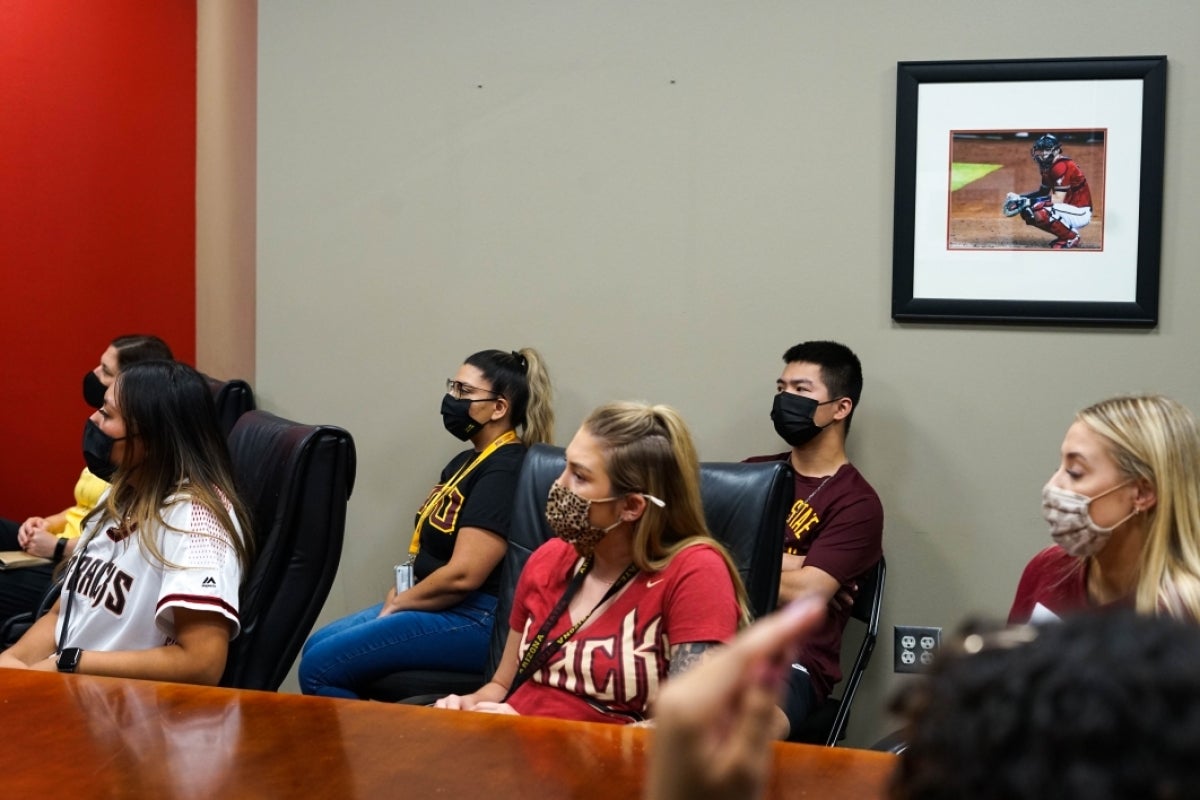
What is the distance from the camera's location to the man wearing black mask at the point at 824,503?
3.17m

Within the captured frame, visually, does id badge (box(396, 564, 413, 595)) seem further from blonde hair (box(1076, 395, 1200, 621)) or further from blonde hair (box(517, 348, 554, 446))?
blonde hair (box(1076, 395, 1200, 621))

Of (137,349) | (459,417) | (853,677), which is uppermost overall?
(137,349)

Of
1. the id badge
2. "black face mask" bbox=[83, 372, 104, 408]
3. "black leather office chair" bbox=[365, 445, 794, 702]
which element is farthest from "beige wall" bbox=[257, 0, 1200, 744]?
"black leather office chair" bbox=[365, 445, 794, 702]

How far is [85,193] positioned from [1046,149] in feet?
11.0

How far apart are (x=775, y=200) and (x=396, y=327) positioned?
1.23 meters

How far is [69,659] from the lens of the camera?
7.86ft

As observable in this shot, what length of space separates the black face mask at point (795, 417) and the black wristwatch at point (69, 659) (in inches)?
71.1

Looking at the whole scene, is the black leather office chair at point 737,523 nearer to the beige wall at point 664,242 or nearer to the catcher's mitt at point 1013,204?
the beige wall at point 664,242

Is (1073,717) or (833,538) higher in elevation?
(1073,717)

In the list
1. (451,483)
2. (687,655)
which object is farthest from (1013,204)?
(687,655)

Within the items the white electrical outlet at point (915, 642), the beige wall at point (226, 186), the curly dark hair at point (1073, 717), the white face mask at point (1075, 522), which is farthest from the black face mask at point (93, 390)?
the curly dark hair at point (1073, 717)

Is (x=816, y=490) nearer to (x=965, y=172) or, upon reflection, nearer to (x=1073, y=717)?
(x=965, y=172)

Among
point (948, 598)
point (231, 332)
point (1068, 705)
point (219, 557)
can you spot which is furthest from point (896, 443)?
point (1068, 705)

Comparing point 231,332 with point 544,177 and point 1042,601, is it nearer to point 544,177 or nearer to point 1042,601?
point 544,177
